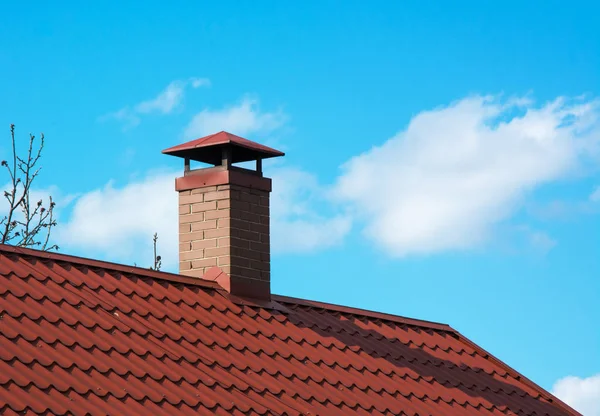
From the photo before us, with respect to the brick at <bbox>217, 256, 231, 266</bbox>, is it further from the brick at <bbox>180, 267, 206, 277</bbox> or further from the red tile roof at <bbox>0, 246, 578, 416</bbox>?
the red tile roof at <bbox>0, 246, 578, 416</bbox>

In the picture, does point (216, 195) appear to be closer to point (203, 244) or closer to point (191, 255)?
point (203, 244)

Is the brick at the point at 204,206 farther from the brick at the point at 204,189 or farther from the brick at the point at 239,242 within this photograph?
the brick at the point at 239,242

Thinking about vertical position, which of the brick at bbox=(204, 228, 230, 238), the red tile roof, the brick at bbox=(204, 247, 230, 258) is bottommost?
the red tile roof

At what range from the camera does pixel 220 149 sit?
46.1ft

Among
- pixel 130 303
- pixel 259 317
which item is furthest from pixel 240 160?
pixel 130 303

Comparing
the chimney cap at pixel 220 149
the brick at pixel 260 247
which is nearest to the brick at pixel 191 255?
the brick at pixel 260 247

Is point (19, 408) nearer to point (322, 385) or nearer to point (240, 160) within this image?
point (322, 385)

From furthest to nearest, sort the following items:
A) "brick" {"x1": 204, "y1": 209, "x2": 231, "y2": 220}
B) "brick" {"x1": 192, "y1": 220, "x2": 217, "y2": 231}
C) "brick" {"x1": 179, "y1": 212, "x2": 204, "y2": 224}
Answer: "brick" {"x1": 179, "y1": 212, "x2": 204, "y2": 224}
"brick" {"x1": 192, "y1": 220, "x2": 217, "y2": 231}
"brick" {"x1": 204, "y1": 209, "x2": 231, "y2": 220}

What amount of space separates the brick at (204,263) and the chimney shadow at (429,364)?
3.69 ft

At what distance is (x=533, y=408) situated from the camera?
14.1 metres

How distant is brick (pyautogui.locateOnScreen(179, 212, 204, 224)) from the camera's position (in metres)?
13.8

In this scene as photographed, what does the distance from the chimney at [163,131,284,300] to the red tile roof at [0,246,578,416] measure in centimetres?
46

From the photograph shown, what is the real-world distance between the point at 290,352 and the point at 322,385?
653 millimetres

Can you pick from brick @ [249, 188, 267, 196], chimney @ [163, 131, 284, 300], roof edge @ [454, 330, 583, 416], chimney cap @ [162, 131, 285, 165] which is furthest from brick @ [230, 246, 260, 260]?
roof edge @ [454, 330, 583, 416]
